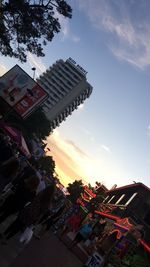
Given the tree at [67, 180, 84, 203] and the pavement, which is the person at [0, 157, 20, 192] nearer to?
the pavement

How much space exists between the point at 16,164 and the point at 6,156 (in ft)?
9.24

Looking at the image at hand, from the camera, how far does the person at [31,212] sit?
27.0 feet

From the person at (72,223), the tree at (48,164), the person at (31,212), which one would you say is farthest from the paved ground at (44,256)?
the tree at (48,164)

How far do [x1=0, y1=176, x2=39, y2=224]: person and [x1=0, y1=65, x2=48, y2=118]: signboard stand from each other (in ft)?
71.5

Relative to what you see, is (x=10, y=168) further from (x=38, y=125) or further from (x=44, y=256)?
(x=38, y=125)

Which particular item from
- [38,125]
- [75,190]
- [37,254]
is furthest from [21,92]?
[75,190]

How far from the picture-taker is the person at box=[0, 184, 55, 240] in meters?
8.22

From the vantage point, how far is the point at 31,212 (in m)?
8.29

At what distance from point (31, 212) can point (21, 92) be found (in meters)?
22.6

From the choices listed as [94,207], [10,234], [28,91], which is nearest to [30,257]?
[10,234]

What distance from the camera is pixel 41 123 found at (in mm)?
70062

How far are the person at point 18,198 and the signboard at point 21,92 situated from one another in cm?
2181

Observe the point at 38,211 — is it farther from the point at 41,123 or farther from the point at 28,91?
the point at 41,123

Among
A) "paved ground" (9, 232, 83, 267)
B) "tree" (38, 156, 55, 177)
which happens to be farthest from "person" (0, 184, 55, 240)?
"tree" (38, 156, 55, 177)
